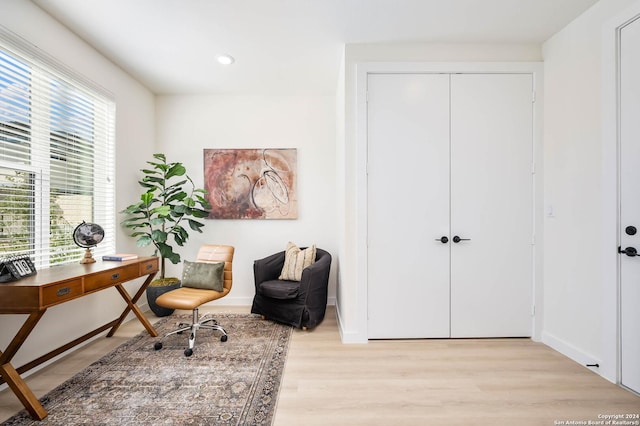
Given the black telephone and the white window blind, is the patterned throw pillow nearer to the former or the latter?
the white window blind

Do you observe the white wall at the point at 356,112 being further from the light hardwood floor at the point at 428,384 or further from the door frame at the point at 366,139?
the light hardwood floor at the point at 428,384

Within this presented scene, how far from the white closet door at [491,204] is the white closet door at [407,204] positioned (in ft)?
0.40

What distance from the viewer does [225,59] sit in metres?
2.96

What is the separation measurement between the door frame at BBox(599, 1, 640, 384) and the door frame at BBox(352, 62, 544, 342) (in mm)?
589

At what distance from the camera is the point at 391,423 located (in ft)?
5.53

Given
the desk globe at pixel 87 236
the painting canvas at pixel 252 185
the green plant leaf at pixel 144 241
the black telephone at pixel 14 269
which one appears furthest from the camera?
the painting canvas at pixel 252 185

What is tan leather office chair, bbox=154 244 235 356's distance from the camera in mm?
2547

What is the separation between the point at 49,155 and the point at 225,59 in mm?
1757

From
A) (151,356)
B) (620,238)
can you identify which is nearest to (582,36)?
(620,238)

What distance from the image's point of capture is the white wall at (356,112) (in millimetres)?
2734

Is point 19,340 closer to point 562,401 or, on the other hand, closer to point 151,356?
point 151,356

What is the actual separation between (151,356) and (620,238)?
3.71m

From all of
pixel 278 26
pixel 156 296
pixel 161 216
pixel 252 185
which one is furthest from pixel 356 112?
pixel 156 296

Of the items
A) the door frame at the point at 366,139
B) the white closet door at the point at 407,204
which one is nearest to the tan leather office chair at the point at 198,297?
the door frame at the point at 366,139
